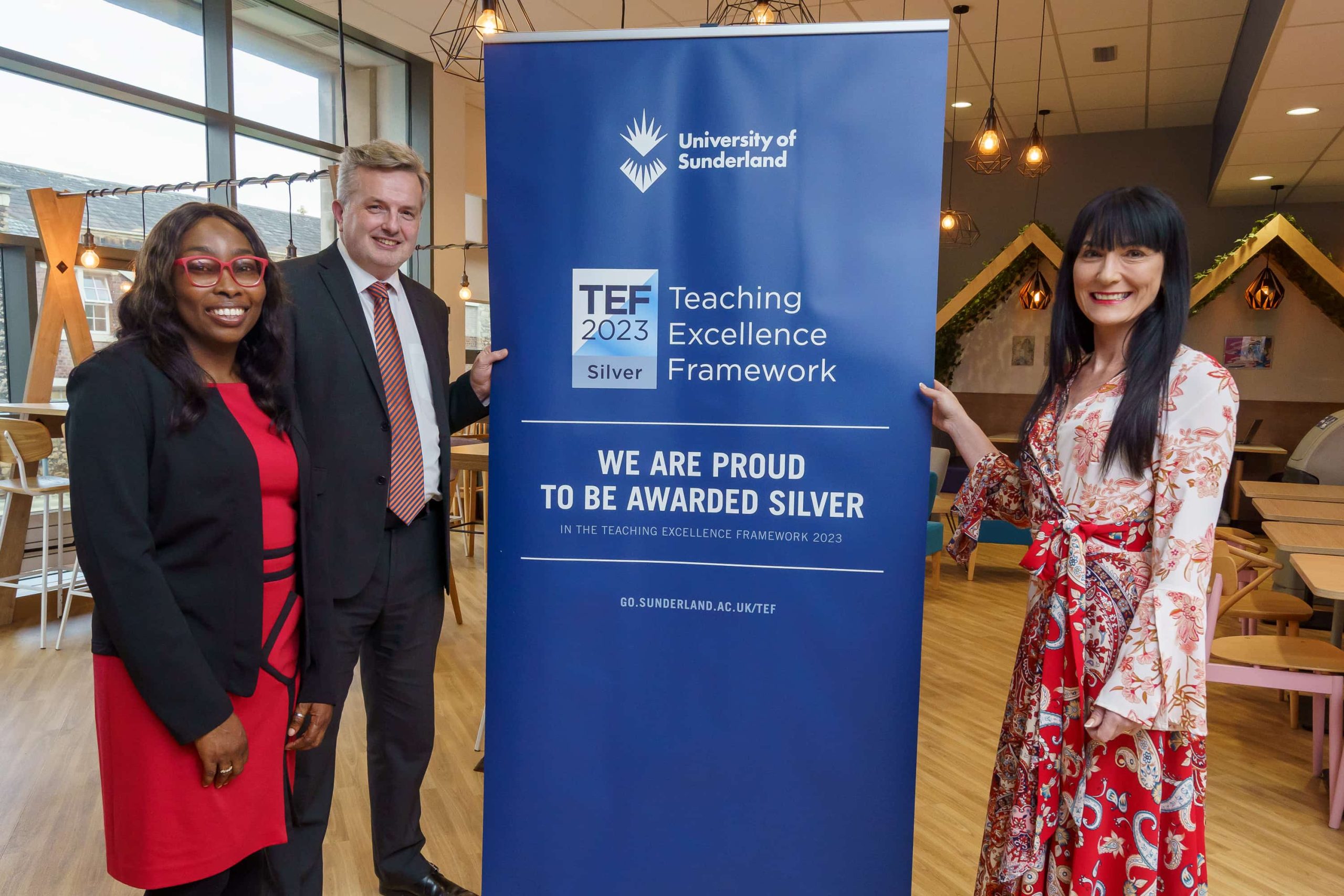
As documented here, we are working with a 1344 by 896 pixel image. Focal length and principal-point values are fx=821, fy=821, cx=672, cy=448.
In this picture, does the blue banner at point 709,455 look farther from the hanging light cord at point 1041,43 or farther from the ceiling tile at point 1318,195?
the ceiling tile at point 1318,195

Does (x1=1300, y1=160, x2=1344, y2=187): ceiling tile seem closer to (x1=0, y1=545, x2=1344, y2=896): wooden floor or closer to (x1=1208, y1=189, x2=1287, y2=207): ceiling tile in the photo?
(x1=1208, y1=189, x2=1287, y2=207): ceiling tile

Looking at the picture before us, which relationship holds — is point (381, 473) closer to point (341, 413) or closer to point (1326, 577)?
point (341, 413)

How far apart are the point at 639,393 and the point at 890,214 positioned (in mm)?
629

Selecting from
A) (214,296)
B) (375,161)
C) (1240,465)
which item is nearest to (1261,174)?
(1240,465)

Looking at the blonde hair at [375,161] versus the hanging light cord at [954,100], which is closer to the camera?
the blonde hair at [375,161]

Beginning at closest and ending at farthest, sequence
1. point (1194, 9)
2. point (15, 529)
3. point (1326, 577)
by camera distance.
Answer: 1. point (1326, 577)
2. point (15, 529)
3. point (1194, 9)

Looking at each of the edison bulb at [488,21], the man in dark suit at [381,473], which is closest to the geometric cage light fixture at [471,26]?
the edison bulb at [488,21]

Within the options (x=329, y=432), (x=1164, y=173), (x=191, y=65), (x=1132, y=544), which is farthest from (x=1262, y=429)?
(x=191, y=65)

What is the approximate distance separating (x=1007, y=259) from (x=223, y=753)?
8618mm

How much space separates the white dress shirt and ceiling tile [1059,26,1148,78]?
21.3ft

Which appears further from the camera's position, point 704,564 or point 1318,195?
point 1318,195

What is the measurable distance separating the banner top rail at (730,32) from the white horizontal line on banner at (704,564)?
1.06m

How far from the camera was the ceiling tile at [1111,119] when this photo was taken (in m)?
8.65

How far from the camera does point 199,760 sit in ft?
4.78
